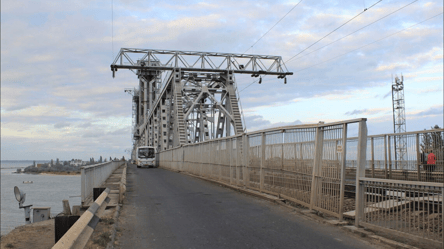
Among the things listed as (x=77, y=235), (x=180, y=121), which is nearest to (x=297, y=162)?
(x=77, y=235)

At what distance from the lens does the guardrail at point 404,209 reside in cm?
572

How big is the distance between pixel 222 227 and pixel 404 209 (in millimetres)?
3418

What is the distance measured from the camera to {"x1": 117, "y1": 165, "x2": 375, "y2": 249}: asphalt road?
6.49 meters

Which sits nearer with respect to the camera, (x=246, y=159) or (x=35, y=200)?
(x=246, y=159)

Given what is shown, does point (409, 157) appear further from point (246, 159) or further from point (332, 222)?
point (332, 222)

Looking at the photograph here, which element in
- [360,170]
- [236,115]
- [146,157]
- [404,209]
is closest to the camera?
[404,209]

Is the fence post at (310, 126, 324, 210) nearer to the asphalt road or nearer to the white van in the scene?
the asphalt road

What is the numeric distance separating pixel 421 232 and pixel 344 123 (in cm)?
273

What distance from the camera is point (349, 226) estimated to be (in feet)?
24.5

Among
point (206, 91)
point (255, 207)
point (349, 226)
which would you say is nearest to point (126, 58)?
point (206, 91)

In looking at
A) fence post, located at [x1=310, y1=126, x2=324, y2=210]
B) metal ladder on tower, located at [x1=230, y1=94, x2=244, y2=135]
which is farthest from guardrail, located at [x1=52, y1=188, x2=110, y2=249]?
metal ladder on tower, located at [x1=230, y1=94, x2=244, y2=135]

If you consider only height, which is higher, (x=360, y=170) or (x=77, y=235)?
(x=360, y=170)

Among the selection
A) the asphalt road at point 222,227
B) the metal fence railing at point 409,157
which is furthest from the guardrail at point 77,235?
the metal fence railing at point 409,157

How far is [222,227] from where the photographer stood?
775cm
